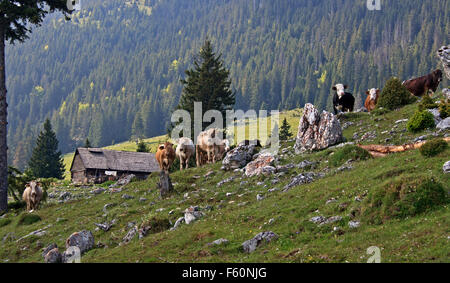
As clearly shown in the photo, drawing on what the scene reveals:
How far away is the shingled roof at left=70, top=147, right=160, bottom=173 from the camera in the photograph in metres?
76.9

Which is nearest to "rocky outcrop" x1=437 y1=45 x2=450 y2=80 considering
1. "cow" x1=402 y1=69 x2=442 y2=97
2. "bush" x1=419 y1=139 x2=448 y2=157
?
"cow" x1=402 y1=69 x2=442 y2=97

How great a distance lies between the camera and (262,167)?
29734 millimetres

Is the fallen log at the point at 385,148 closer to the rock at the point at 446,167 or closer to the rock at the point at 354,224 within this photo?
the rock at the point at 446,167

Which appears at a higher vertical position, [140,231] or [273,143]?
[273,143]

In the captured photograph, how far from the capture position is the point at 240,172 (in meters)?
32.3

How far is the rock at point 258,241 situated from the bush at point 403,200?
328cm

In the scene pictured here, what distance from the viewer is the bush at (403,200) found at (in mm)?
16875

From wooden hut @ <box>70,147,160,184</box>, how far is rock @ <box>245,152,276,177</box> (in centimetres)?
4630

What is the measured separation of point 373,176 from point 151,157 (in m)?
61.5

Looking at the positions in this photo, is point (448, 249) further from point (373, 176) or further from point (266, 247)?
point (373, 176)

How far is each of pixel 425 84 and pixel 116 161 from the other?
4944 centimetres

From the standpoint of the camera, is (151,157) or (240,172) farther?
(151,157)

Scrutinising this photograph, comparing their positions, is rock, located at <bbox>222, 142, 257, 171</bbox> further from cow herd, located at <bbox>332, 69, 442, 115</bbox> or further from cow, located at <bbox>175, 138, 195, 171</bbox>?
cow herd, located at <bbox>332, 69, 442, 115</bbox>
